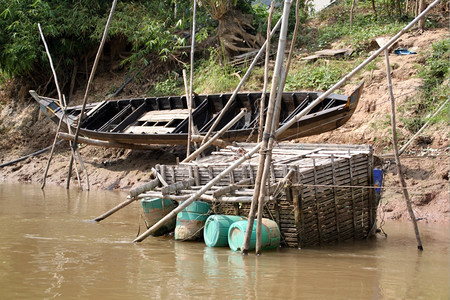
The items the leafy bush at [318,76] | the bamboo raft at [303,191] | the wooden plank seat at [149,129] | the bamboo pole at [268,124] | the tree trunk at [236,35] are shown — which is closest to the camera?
the bamboo pole at [268,124]

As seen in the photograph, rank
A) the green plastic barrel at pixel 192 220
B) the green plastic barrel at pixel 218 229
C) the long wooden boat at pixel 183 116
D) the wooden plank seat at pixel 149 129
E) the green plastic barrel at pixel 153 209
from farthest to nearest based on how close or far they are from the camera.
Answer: the wooden plank seat at pixel 149 129 → the long wooden boat at pixel 183 116 → the green plastic barrel at pixel 153 209 → the green plastic barrel at pixel 192 220 → the green plastic barrel at pixel 218 229

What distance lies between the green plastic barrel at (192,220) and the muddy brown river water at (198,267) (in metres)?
0.17

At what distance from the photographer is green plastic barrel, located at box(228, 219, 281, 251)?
7000mm

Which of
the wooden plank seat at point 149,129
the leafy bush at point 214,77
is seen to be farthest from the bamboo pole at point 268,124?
the leafy bush at point 214,77

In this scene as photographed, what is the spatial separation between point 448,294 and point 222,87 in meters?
11.0

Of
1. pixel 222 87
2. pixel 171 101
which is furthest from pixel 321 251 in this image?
pixel 222 87

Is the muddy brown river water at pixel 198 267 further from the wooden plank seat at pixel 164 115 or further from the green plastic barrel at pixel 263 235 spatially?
the wooden plank seat at pixel 164 115

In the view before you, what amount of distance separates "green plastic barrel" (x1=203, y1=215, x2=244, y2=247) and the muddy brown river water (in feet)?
0.42

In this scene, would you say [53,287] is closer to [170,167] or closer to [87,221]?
[170,167]

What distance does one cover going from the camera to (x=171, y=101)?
575 inches

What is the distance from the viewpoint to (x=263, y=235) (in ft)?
22.9

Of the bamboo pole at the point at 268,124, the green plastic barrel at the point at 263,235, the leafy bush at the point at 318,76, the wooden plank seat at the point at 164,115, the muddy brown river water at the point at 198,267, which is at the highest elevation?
the leafy bush at the point at 318,76

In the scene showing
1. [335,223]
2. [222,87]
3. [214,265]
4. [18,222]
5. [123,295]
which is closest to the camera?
[123,295]

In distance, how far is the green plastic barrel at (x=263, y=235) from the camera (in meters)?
7.00
